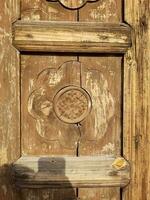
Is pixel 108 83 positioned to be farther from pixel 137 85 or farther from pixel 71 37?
pixel 71 37

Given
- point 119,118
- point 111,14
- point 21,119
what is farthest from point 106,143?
point 111,14

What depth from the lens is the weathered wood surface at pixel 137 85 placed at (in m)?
1.44

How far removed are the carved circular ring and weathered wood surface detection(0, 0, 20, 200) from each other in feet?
0.46

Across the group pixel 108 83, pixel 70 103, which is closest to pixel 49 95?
pixel 70 103

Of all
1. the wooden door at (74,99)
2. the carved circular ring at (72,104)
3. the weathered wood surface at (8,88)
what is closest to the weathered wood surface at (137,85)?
the wooden door at (74,99)

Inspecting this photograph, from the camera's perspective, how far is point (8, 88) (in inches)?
55.1

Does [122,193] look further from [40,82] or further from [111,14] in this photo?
[111,14]

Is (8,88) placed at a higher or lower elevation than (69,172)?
higher

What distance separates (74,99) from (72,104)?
0.06 ft

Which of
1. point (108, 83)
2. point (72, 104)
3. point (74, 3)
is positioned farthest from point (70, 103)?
point (74, 3)

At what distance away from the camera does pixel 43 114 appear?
56.9 inches

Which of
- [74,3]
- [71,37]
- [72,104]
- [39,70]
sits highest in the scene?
[74,3]

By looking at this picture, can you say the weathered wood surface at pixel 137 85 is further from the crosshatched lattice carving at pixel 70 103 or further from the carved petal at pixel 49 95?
the carved petal at pixel 49 95

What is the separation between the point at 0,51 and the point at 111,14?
403mm
